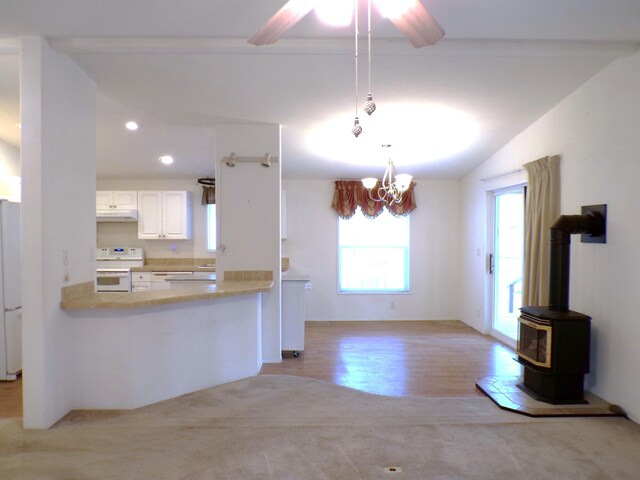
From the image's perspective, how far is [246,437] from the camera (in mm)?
2447

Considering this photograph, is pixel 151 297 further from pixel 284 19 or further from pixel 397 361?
pixel 397 361

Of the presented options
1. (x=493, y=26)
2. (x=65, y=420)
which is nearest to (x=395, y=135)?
(x=493, y=26)

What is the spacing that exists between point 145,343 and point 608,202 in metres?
3.73

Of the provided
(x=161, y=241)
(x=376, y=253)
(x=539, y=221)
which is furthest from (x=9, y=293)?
(x=539, y=221)

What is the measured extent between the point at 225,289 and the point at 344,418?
144 cm

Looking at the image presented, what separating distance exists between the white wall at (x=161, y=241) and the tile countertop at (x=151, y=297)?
9.47ft

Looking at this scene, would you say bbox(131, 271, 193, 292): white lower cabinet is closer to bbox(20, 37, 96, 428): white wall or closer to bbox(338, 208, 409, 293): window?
bbox(338, 208, 409, 293): window

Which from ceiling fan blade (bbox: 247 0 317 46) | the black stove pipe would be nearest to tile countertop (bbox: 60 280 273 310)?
ceiling fan blade (bbox: 247 0 317 46)

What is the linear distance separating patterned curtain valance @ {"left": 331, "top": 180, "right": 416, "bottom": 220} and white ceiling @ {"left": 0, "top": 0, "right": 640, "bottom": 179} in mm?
1387

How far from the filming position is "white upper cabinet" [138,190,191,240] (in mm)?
5926

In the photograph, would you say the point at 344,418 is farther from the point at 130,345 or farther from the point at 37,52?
the point at 37,52

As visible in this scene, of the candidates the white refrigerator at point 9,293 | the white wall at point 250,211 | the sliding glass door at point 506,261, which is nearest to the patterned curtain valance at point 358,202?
the sliding glass door at point 506,261

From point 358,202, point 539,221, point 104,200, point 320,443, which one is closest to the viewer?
point 320,443

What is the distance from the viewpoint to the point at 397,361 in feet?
13.5
